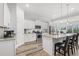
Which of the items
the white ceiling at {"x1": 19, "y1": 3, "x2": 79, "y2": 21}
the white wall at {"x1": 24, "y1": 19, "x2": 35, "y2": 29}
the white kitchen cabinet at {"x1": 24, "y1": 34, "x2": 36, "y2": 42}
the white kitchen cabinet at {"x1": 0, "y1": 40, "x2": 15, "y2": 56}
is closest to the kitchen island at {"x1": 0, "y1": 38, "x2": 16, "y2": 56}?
the white kitchen cabinet at {"x1": 0, "y1": 40, "x2": 15, "y2": 56}

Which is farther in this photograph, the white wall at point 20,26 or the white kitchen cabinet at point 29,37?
the white kitchen cabinet at point 29,37

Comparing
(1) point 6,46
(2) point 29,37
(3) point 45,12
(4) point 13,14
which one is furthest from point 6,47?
(3) point 45,12

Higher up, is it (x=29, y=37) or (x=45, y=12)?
(x=45, y=12)

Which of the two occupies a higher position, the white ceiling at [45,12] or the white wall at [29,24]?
the white ceiling at [45,12]

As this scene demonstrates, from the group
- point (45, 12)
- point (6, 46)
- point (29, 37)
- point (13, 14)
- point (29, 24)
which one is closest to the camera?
point (6, 46)

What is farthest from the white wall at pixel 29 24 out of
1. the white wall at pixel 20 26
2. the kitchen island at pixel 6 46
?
the kitchen island at pixel 6 46

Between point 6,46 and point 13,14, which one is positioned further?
point 13,14

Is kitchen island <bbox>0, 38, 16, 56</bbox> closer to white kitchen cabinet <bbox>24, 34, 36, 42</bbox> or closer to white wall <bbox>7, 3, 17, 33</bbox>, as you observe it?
white wall <bbox>7, 3, 17, 33</bbox>

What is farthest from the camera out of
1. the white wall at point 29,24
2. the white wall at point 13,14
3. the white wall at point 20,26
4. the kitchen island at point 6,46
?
the white wall at point 20,26

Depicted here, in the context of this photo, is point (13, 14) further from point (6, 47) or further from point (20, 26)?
point (6, 47)

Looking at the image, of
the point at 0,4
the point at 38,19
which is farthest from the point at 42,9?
the point at 0,4

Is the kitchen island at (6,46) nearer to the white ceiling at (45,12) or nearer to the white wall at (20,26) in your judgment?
the white wall at (20,26)

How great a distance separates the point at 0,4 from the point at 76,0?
2.63 meters

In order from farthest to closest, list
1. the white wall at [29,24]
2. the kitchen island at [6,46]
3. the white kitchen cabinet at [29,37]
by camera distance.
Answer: the white kitchen cabinet at [29,37], the white wall at [29,24], the kitchen island at [6,46]
